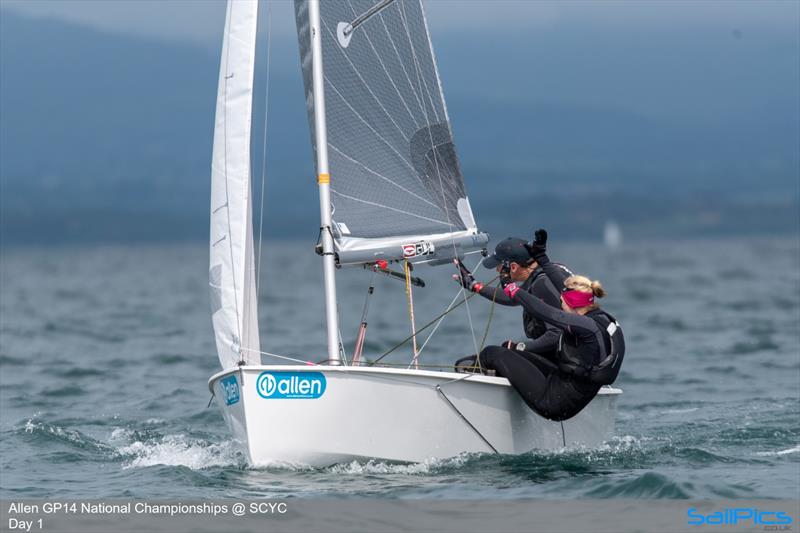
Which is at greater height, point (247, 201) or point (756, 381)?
point (247, 201)

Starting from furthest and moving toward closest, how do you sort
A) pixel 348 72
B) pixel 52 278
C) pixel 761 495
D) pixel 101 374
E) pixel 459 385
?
1. pixel 52 278
2. pixel 101 374
3. pixel 348 72
4. pixel 459 385
5. pixel 761 495

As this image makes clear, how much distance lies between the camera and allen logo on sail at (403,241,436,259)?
34.8ft

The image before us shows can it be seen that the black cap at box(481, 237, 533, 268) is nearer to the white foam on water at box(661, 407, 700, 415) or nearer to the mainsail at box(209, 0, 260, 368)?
the mainsail at box(209, 0, 260, 368)

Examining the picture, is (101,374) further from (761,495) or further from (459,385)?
(761,495)

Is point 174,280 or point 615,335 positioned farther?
point 174,280

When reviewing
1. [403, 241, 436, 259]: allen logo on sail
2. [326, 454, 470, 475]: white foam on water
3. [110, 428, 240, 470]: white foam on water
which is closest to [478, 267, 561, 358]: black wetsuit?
[403, 241, 436, 259]: allen logo on sail

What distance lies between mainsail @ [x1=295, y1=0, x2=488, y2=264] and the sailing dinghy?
0.01 meters

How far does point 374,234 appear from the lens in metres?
10.6

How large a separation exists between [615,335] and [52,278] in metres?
49.9

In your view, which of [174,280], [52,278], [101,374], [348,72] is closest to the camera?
[348,72]

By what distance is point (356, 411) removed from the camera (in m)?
9.59

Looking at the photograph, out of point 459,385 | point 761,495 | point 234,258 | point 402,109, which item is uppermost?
point 402,109

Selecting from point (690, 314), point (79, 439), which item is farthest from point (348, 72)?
point (690, 314)

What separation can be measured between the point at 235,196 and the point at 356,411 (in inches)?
73.1
